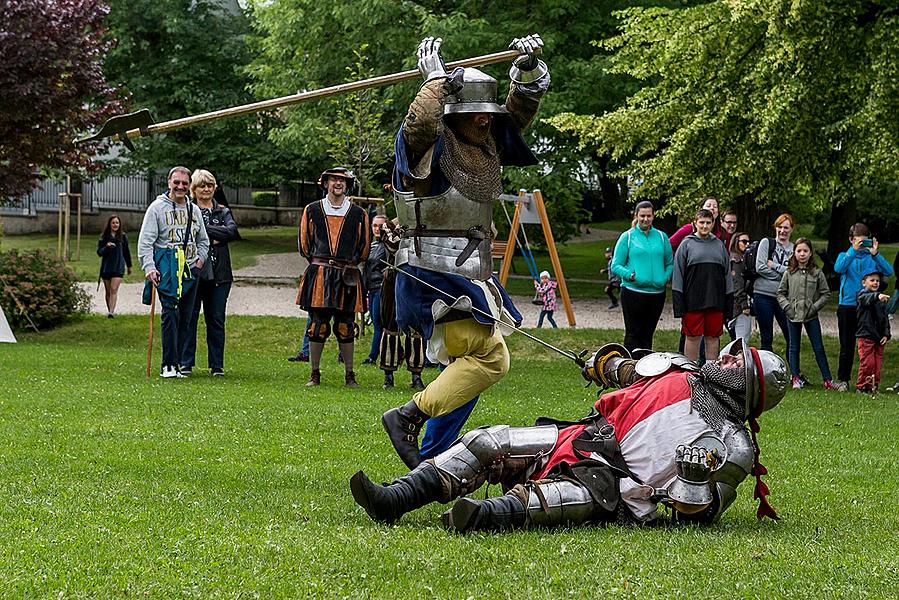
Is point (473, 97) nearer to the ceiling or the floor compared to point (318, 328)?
nearer to the ceiling

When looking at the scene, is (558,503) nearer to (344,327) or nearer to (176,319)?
(344,327)

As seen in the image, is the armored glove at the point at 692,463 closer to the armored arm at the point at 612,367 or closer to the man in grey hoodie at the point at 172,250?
the armored arm at the point at 612,367

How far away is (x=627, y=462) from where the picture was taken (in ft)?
19.1

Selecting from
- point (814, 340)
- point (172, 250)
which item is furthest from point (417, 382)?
point (814, 340)

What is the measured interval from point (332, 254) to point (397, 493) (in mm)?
6723

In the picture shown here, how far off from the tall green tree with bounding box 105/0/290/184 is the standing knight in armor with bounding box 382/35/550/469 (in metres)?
31.8

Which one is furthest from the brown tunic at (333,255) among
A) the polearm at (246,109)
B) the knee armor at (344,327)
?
the polearm at (246,109)

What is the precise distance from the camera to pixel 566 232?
34312 millimetres

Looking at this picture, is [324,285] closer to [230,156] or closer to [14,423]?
[14,423]

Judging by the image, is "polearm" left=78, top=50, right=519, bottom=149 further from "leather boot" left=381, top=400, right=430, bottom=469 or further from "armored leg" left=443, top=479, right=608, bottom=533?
"armored leg" left=443, top=479, right=608, bottom=533

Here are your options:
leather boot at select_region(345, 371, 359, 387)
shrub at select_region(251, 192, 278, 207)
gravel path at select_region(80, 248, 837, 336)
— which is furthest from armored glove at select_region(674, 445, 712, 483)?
shrub at select_region(251, 192, 278, 207)

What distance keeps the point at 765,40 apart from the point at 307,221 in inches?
303

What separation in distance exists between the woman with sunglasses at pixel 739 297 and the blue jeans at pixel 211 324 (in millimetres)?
5886

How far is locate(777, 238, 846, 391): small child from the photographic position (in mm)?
13930
